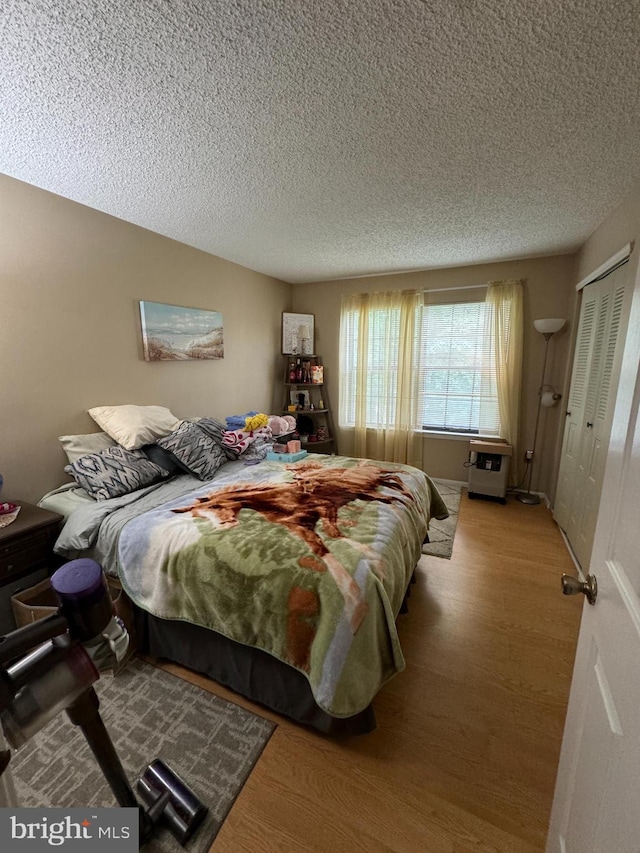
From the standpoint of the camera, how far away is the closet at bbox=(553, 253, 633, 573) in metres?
2.27

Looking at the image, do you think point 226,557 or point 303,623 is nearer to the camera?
point 303,623

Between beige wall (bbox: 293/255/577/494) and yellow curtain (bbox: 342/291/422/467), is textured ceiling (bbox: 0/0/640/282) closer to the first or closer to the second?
beige wall (bbox: 293/255/577/494)

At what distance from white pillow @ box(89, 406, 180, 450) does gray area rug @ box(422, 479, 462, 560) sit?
2.27 meters

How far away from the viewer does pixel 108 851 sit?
0.83 metres

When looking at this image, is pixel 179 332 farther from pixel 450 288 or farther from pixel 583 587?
pixel 583 587

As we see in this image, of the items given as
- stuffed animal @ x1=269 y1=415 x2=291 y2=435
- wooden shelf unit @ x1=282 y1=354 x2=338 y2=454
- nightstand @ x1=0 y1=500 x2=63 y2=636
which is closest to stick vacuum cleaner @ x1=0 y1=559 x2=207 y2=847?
nightstand @ x1=0 y1=500 x2=63 y2=636

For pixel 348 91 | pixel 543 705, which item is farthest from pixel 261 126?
pixel 543 705

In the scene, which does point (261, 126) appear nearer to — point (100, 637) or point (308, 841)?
point (100, 637)

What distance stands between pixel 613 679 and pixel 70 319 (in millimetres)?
3009

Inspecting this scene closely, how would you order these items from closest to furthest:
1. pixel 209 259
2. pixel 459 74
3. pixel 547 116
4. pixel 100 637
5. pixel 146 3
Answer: pixel 100 637
pixel 146 3
pixel 459 74
pixel 547 116
pixel 209 259

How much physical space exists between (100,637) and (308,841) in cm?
103

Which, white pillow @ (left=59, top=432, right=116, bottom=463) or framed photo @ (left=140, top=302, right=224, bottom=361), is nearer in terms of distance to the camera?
white pillow @ (left=59, top=432, right=116, bottom=463)

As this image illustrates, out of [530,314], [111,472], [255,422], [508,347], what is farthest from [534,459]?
[111,472]

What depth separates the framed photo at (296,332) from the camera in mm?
4437
